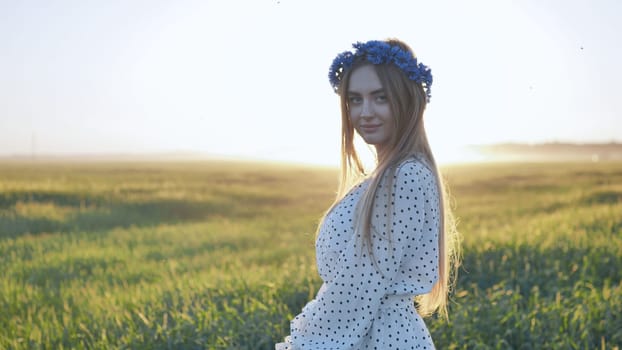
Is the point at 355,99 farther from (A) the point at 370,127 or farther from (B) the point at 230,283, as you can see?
(B) the point at 230,283

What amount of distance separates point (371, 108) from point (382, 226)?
2.13ft

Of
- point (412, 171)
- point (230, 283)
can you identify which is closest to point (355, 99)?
point (412, 171)

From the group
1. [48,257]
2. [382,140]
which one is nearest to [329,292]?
[382,140]

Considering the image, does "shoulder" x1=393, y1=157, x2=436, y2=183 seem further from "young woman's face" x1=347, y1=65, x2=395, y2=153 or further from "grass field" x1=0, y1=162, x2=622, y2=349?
"grass field" x1=0, y1=162, x2=622, y2=349

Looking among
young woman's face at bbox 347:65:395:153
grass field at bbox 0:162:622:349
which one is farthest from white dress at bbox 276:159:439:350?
grass field at bbox 0:162:622:349

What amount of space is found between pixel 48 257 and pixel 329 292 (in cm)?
871

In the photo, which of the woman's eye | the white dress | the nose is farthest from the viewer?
the woman's eye

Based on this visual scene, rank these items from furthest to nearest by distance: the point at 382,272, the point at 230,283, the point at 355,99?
the point at 230,283 → the point at 355,99 → the point at 382,272

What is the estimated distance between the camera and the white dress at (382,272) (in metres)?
2.71

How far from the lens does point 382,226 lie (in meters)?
2.71

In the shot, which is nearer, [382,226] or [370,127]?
[382,226]

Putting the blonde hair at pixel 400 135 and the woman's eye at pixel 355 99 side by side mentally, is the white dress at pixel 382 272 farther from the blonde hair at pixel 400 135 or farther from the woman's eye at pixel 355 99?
the woman's eye at pixel 355 99

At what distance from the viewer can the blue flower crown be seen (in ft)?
9.63

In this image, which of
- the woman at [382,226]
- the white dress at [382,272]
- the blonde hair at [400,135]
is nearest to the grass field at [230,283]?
the blonde hair at [400,135]
